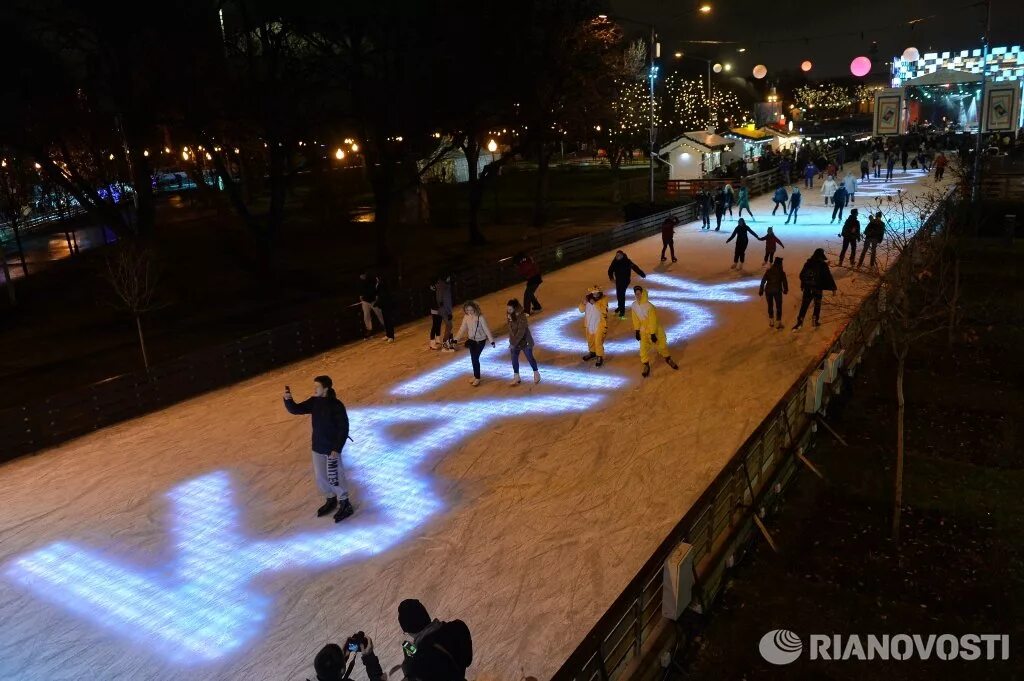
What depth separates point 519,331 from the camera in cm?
1128

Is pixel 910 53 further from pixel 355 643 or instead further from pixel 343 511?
pixel 355 643

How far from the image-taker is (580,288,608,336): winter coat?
11.9 metres

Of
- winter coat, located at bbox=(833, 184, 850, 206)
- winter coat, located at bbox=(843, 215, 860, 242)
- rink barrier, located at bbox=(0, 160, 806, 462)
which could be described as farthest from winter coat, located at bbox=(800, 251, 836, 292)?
winter coat, located at bbox=(833, 184, 850, 206)

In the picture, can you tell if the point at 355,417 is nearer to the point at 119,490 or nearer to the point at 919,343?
the point at 119,490

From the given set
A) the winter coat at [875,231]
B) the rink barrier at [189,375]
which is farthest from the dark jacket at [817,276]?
the rink barrier at [189,375]

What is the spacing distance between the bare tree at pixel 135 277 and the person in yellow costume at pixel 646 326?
965cm

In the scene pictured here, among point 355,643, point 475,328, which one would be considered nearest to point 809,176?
point 475,328

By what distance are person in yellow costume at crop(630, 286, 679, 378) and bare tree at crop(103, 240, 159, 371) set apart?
9.65 metres

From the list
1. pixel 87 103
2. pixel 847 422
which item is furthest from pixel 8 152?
pixel 847 422

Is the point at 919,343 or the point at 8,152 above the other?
the point at 8,152

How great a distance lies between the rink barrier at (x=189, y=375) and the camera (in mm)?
10656

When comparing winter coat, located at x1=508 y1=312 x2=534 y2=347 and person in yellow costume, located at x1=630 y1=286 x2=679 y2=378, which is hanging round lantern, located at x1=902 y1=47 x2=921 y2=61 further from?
winter coat, located at x1=508 y1=312 x2=534 y2=347

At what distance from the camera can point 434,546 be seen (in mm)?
7594

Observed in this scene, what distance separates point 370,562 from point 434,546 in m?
0.65
